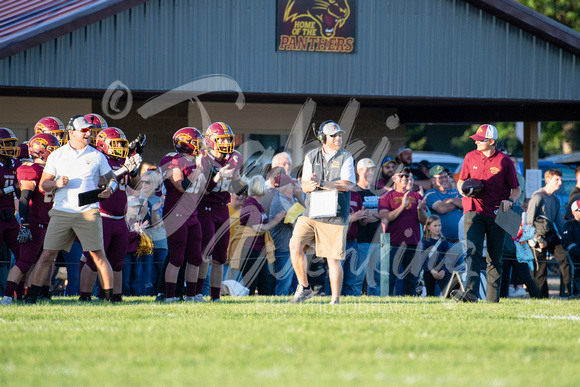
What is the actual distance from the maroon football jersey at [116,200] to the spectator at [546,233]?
722 cm

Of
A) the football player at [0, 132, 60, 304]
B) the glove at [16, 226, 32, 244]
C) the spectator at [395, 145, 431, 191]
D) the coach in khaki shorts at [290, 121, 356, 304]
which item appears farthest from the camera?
the spectator at [395, 145, 431, 191]

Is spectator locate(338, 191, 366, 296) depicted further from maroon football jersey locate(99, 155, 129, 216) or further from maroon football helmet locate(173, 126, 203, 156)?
maroon football jersey locate(99, 155, 129, 216)

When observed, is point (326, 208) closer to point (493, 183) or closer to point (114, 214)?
point (493, 183)

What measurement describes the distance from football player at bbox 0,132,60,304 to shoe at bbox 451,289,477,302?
5378 mm

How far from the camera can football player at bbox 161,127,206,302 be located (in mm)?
9859

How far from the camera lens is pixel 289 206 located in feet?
42.2

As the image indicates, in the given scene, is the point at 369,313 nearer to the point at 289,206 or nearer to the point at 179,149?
the point at 179,149

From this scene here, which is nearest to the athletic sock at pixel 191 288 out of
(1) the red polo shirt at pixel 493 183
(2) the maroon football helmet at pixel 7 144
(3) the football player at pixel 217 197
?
(3) the football player at pixel 217 197

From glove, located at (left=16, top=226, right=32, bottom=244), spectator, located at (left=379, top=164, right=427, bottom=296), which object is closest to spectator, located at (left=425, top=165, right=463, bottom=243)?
spectator, located at (left=379, top=164, right=427, bottom=296)

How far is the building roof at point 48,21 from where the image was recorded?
529 inches

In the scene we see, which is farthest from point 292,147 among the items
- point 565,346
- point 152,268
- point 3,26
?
point 565,346

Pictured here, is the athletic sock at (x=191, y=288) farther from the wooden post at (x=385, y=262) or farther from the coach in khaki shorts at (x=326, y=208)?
the wooden post at (x=385, y=262)

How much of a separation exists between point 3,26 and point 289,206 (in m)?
6.38

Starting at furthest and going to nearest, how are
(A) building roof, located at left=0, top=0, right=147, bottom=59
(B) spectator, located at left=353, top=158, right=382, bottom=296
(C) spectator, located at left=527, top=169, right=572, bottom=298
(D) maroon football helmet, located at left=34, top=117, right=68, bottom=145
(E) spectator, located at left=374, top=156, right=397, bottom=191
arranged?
(E) spectator, located at left=374, top=156, right=397, bottom=191 → (C) spectator, located at left=527, top=169, right=572, bottom=298 → (A) building roof, located at left=0, top=0, right=147, bottom=59 → (B) spectator, located at left=353, top=158, right=382, bottom=296 → (D) maroon football helmet, located at left=34, top=117, right=68, bottom=145
